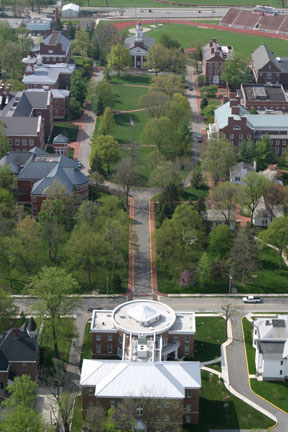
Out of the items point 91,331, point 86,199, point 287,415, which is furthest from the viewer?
point 86,199

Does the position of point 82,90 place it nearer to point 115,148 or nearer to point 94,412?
point 115,148

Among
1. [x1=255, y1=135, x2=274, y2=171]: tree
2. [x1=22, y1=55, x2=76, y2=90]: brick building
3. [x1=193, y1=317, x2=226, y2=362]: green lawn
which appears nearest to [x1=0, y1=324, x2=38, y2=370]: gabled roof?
[x1=193, y1=317, x2=226, y2=362]: green lawn

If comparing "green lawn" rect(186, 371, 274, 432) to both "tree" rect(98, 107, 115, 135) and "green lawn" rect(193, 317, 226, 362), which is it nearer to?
"green lawn" rect(193, 317, 226, 362)

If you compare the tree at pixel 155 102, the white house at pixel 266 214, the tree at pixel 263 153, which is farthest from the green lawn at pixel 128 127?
the white house at pixel 266 214

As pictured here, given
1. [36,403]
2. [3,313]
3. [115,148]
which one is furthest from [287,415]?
[115,148]

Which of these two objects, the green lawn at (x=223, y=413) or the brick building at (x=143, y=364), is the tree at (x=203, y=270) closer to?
the brick building at (x=143, y=364)

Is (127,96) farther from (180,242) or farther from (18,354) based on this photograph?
(18,354)
